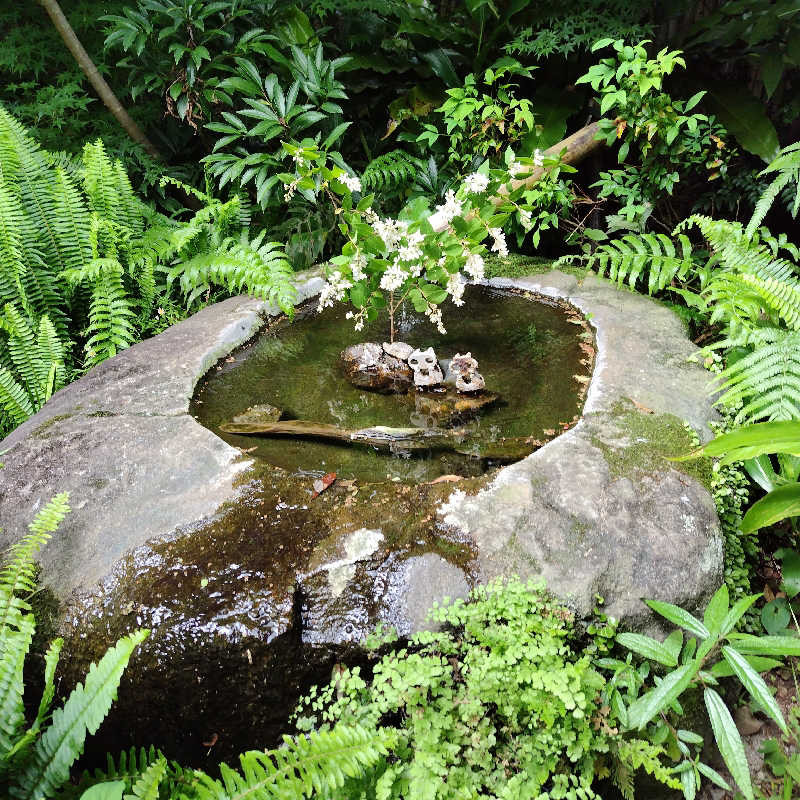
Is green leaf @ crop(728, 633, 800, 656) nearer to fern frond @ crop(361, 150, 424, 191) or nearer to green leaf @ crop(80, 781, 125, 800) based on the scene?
green leaf @ crop(80, 781, 125, 800)

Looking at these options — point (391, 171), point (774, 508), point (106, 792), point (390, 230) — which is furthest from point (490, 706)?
point (391, 171)

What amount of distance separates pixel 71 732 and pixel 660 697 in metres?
1.73

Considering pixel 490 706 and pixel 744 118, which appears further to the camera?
pixel 744 118

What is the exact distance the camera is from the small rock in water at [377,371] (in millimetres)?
3135

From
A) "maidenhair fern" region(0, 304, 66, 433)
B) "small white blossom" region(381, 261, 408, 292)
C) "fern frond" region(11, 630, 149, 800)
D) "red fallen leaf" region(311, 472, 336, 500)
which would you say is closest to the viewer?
"fern frond" region(11, 630, 149, 800)

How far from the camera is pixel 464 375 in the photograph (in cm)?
302

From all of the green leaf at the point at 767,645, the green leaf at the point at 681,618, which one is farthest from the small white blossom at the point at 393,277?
the green leaf at the point at 767,645

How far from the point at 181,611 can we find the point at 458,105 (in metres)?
4.33

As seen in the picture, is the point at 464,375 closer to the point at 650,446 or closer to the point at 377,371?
the point at 377,371

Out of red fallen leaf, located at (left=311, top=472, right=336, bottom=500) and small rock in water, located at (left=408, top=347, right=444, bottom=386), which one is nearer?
red fallen leaf, located at (left=311, top=472, right=336, bottom=500)

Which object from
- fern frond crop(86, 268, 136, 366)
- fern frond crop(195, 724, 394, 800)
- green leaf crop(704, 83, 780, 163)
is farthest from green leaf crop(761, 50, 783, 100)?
fern frond crop(195, 724, 394, 800)

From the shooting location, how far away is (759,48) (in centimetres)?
457

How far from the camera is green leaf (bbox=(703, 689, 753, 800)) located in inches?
67.5

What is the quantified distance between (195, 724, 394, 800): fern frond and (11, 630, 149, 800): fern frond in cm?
36
